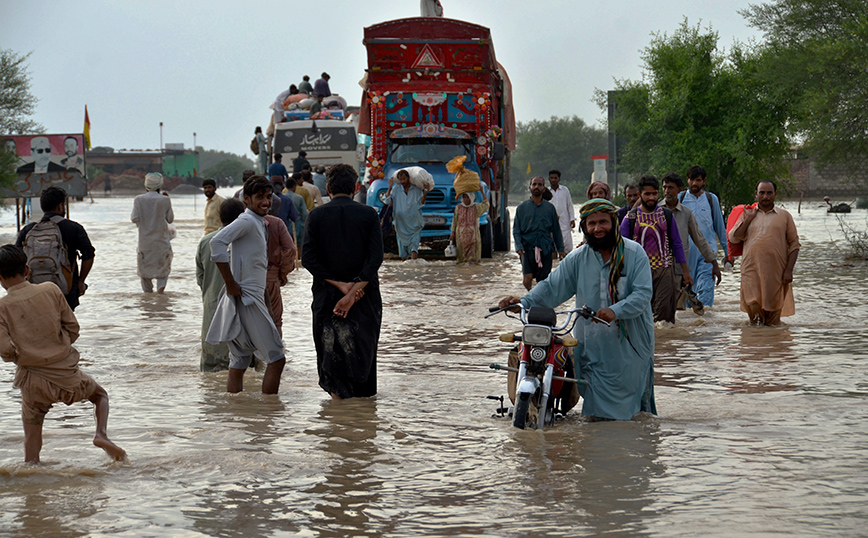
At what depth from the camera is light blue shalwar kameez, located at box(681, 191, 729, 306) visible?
1142 cm

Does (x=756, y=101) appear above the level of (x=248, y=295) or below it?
above

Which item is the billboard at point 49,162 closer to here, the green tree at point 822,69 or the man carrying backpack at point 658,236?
the green tree at point 822,69

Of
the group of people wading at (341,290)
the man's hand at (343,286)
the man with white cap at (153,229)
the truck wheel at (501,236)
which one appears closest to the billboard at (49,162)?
the truck wheel at (501,236)

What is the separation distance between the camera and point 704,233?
11.7 meters

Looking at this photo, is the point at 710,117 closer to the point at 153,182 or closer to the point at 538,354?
the point at 153,182

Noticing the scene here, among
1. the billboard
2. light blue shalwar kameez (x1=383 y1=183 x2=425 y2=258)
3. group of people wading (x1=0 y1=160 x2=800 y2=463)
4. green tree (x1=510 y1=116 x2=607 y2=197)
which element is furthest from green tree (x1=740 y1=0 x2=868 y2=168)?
green tree (x1=510 y1=116 x2=607 y2=197)

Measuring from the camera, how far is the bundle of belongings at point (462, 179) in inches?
758

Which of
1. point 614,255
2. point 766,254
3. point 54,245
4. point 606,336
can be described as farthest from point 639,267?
point 766,254

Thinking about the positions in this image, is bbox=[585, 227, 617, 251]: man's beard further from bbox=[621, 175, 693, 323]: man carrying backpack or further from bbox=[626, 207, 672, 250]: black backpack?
bbox=[626, 207, 672, 250]: black backpack

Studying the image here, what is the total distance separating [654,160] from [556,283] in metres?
24.2

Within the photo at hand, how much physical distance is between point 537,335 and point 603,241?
0.68 metres

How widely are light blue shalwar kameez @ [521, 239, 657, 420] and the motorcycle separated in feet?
0.34

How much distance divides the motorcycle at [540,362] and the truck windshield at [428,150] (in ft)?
47.9

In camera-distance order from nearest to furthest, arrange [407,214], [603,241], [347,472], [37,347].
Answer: [37,347] → [347,472] → [603,241] → [407,214]
